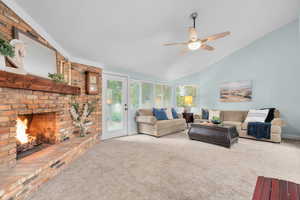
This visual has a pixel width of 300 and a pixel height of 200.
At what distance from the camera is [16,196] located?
49.3 inches

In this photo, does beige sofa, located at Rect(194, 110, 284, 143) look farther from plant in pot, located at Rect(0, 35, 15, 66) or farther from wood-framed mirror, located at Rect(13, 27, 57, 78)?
plant in pot, located at Rect(0, 35, 15, 66)

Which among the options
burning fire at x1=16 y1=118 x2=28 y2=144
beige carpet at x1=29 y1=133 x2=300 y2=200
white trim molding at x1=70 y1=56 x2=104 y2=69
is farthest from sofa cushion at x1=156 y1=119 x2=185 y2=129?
burning fire at x1=16 y1=118 x2=28 y2=144

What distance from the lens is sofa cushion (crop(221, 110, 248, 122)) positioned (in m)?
4.29

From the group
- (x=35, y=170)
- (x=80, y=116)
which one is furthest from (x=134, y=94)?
(x=35, y=170)

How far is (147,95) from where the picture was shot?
5223 mm

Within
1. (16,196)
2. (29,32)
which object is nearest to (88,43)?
(29,32)

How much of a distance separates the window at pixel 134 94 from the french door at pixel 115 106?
0.93ft

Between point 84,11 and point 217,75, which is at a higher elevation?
point 84,11

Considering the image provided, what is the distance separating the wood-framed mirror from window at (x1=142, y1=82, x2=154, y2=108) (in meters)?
3.08

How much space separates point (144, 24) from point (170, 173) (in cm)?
278

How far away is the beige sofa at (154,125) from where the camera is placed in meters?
4.03

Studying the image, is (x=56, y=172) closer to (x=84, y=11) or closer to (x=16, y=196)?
(x=16, y=196)

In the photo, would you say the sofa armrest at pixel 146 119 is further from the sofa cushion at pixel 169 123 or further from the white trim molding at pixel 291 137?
the white trim molding at pixel 291 137

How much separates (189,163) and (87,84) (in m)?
3.00
